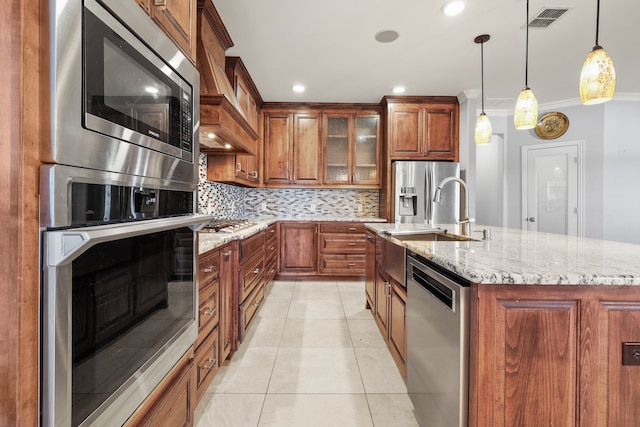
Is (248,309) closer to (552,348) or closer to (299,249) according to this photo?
(299,249)

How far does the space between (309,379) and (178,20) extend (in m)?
1.94

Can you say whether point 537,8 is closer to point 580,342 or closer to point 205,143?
point 580,342

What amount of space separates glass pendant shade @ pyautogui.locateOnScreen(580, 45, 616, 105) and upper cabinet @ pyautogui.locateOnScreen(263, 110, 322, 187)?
3096mm

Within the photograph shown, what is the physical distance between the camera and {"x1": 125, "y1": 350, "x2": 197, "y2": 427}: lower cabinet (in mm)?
844

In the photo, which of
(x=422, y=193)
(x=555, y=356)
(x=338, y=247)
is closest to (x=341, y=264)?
(x=338, y=247)

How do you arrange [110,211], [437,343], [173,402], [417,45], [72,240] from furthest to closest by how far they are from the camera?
[417,45]
[437,343]
[173,402]
[110,211]
[72,240]

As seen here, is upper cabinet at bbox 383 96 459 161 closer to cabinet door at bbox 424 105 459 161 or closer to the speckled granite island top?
cabinet door at bbox 424 105 459 161

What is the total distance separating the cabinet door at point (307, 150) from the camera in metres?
4.25

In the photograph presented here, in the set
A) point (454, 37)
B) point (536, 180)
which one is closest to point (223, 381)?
point (454, 37)

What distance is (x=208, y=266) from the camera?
153cm

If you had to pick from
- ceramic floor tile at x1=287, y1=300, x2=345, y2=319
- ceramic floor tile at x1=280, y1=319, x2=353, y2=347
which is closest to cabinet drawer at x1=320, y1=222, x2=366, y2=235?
ceramic floor tile at x1=287, y1=300, x2=345, y2=319

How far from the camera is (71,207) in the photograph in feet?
1.88

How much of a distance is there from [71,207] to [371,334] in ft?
7.49

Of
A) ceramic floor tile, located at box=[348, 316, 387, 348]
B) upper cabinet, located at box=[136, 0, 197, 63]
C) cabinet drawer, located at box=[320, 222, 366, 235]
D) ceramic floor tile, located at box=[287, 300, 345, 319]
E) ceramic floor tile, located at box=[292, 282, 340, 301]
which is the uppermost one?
upper cabinet, located at box=[136, 0, 197, 63]
